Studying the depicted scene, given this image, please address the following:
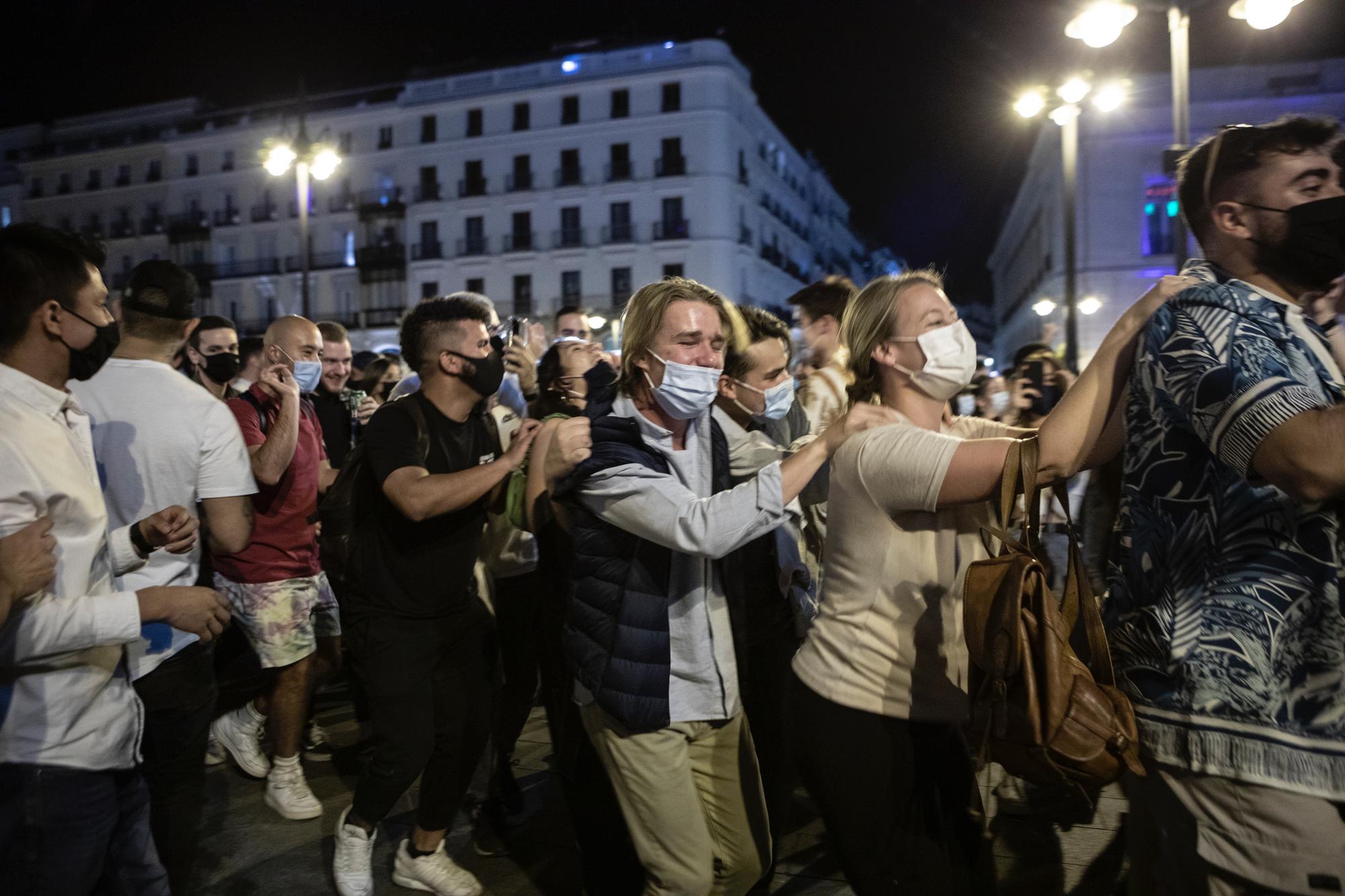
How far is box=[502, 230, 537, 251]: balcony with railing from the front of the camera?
50.7 meters

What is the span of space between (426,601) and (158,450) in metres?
1.11

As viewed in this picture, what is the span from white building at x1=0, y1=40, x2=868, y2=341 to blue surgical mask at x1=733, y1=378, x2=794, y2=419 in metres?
42.7

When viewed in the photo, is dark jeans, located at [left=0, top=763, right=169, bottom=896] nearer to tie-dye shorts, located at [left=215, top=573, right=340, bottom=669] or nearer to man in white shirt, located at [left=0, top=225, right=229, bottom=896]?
man in white shirt, located at [left=0, top=225, right=229, bottom=896]

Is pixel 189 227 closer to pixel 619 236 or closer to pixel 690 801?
pixel 619 236

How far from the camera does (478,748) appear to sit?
386cm

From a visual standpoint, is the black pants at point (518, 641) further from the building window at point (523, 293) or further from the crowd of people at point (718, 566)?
the building window at point (523, 293)

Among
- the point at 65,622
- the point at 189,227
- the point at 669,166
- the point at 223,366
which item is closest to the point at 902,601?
the point at 65,622

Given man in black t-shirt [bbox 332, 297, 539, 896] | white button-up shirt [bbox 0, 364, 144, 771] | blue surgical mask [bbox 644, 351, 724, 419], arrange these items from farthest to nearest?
man in black t-shirt [bbox 332, 297, 539, 896], blue surgical mask [bbox 644, 351, 724, 419], white button-up shirt [bbox 0, 364, 144, 771]

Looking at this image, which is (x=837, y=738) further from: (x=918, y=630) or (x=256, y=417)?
(x=256, y=417)

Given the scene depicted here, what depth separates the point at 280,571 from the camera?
16.2ft

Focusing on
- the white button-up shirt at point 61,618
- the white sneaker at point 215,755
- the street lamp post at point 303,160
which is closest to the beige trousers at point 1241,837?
the white button-up shirt at point 61,618

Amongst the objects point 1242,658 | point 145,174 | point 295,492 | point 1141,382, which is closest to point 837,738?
point 1242,658

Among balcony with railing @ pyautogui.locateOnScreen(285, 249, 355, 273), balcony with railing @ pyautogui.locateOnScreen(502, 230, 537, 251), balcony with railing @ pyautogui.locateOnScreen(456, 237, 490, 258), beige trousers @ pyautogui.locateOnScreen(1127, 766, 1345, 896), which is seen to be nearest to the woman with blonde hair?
beige trousers @ pyautogui.locateOnScreen(1127, 766, 1345, 896)

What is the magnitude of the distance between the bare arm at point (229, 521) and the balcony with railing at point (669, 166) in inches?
1867
